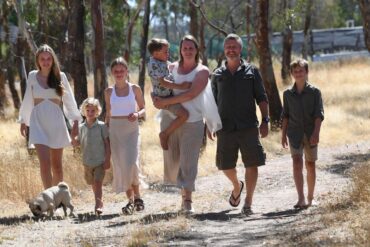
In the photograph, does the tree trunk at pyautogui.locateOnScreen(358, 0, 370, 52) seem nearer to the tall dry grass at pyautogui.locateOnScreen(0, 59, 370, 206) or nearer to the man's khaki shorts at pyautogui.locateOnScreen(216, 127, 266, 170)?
the tall dry grass at pyautogui.locateOnScreen(0, 59, 370, 206)

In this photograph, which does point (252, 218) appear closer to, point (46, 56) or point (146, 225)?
point (146, 225)

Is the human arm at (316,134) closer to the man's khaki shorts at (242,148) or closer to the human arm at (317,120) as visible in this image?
the human arm at (317,120)

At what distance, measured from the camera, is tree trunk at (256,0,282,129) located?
17.6m

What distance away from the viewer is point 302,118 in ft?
28.2

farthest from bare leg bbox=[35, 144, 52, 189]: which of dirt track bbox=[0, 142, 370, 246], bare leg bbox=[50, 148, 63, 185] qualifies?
dirt track bbox=[0, 142, 370, 246]

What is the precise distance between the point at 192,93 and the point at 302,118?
48.7 inches

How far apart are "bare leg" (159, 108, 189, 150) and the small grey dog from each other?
1.22 meters

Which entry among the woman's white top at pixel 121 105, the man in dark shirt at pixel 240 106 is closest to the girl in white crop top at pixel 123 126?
the woman's white top at pixel 121 105

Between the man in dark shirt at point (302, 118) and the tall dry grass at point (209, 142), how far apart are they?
3.69 meters

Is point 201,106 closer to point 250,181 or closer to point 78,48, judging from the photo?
point 250,181

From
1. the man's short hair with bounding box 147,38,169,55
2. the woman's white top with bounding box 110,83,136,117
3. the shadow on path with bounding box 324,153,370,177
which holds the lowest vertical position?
the shadow on path with bounding box 324,153,370,177

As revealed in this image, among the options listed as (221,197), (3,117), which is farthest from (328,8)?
(221,197)

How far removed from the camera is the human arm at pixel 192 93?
834 centimetres

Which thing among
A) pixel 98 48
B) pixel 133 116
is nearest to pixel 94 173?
pixel 133 116
